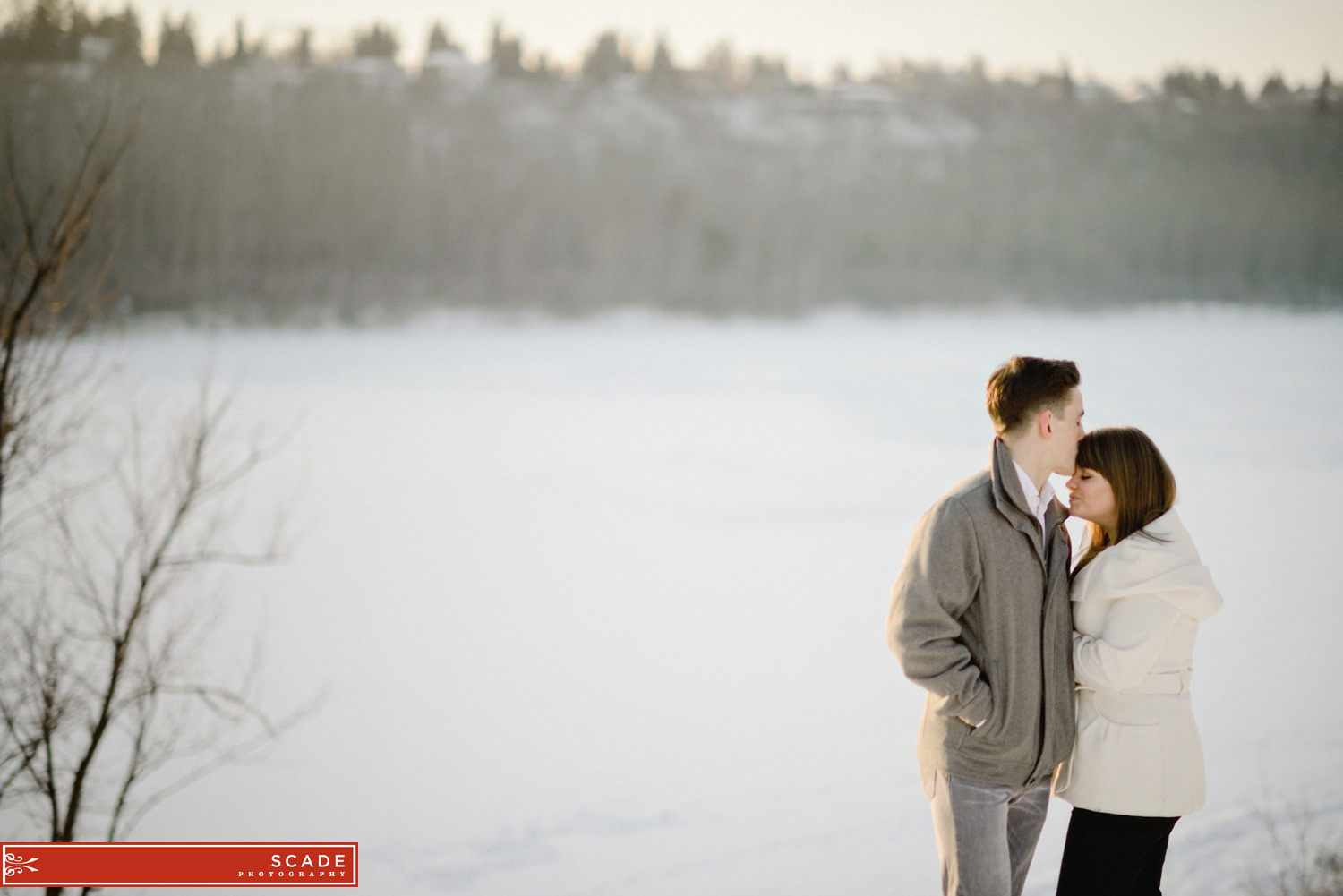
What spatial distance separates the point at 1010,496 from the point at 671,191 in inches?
446

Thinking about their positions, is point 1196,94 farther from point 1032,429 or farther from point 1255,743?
point 1032,429

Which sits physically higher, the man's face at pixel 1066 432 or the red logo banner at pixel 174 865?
the man's face at pixel 1066 432

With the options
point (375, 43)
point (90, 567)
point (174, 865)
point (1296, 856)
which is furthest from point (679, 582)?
point (375, 43)

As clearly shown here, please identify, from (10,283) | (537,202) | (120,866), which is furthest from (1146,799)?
(537,202)

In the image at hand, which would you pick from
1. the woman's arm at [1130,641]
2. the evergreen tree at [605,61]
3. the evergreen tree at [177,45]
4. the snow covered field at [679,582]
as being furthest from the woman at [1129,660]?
the evergreen tree at [605,61]

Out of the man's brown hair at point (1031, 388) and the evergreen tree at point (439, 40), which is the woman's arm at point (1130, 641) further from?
the evergreen tree at point (439, 40)

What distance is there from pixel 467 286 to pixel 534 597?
5.33 meters

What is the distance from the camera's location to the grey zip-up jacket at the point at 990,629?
4.08 feet

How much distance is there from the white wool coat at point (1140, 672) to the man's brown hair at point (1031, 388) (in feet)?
0.80

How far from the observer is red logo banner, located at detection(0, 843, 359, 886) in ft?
6.62

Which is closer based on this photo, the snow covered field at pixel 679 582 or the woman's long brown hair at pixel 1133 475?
the woman's long brown hair at pixel 1133 475

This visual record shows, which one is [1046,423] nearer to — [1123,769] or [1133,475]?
[1133,475]

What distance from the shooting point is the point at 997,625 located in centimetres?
128

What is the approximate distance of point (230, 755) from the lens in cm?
560
